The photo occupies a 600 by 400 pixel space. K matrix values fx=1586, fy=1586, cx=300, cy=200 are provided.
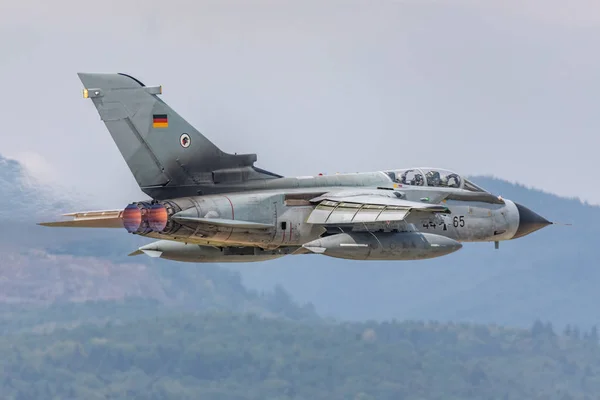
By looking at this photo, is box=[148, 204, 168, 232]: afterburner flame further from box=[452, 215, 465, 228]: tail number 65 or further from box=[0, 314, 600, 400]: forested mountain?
box=[0, 314, 600, 400]: forested mountain

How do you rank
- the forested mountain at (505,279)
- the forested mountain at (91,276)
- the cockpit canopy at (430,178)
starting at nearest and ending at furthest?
1. the cockpit canopy at (430,178)
2. the forested mountain at (91,276)
3. the forested mountain at (505,279)

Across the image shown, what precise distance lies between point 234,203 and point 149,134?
284cm

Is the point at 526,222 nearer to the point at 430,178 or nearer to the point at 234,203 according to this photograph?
the point at 430,178

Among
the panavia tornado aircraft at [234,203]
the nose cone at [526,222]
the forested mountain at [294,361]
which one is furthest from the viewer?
the forested mountain at [294,361]

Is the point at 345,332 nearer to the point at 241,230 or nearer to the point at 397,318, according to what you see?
the point at 397,318

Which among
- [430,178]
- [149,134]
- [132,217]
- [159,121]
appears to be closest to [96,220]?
[132,217]

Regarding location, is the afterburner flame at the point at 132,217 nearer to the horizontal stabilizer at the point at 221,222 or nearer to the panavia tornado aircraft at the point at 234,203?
the panavia tornado aircraft at the point at 234,203

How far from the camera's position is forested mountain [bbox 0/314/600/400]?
9012 cm

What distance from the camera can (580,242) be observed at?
395 feet

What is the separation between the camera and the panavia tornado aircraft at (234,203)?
40531mm

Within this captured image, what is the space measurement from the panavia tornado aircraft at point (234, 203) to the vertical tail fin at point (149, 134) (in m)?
0.03

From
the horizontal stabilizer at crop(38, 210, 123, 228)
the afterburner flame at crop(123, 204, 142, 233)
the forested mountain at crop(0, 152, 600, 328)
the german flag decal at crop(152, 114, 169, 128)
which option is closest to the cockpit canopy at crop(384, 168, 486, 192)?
the german flag decal at crop(152, 114, 169, 128)

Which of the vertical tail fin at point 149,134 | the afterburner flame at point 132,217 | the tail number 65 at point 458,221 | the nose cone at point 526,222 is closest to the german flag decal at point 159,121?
the vertical tail fin at point 149,134

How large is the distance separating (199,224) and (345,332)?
55928 millimetres
